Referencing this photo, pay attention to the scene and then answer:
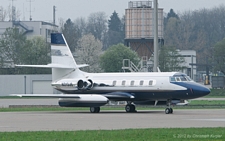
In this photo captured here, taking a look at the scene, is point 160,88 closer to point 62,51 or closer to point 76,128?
point 62,51

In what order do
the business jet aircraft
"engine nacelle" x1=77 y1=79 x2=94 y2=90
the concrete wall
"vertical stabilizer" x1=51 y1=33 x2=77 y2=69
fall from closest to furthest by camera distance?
the business jet aircraft → "engine nacelle" x1=77 y1=79 x2=94 y2=90 → "vertical stabilizer" x1=51 y1=33 x2=77 y2=69 → the concrete wall

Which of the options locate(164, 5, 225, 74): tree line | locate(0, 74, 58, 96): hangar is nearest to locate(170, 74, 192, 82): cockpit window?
locate(0, 74, 58, 96): hangar

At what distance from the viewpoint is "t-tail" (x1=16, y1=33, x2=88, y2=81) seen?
43938mm

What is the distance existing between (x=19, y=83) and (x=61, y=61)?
3765 centimetres

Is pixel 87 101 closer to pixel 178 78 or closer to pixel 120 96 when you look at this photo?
pixel 120 96

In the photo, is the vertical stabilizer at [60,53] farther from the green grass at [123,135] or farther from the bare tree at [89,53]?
the bare tree at [89,53]

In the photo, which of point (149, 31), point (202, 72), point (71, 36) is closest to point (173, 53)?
point (149, 31)

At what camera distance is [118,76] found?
41.9 metres

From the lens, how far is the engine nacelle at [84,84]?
138 feet

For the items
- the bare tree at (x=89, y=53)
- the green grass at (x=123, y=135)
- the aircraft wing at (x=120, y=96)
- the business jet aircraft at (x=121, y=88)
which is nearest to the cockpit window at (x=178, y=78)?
the business jet aircraft at (x=121, y=88)

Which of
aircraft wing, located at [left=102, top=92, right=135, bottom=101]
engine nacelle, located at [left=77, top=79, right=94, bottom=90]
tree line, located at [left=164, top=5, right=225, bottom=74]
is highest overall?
tree line, located at [left=164, top=5, right=225, bottom=74]

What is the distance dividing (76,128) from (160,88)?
14.3 meters

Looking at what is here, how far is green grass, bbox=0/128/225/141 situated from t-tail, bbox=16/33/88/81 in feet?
66.5

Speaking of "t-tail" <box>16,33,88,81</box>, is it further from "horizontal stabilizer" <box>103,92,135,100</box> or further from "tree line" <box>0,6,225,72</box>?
"tree line" <box>0,6,225,72</box>
